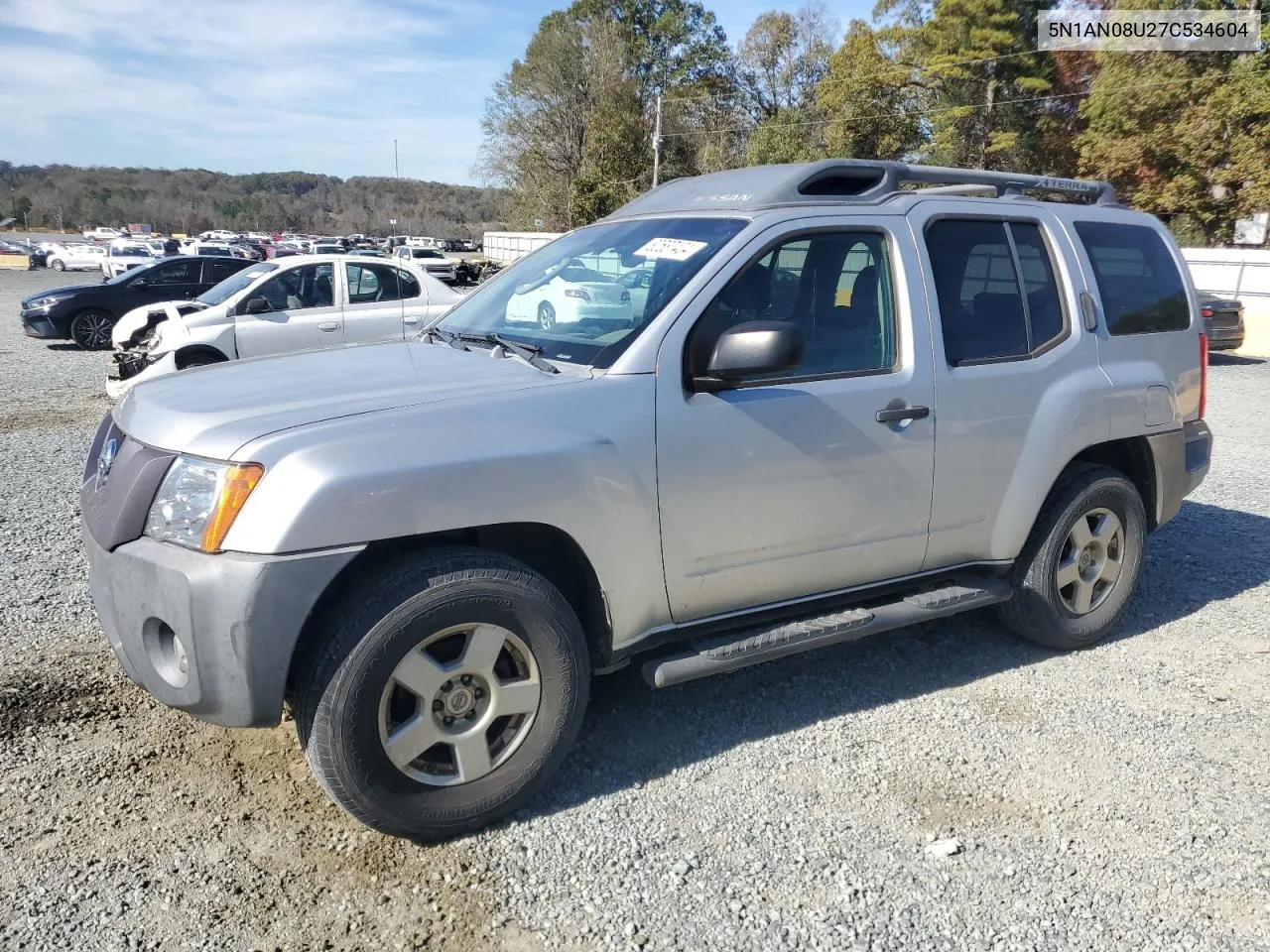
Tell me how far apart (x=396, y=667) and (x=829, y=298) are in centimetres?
206

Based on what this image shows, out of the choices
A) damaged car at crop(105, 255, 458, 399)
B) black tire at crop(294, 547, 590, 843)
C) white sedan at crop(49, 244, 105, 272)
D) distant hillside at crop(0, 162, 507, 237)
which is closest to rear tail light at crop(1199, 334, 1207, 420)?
black tire at crop(294, 547, 590, 843)

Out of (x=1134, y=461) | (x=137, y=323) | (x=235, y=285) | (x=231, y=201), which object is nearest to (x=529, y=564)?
(x=1134, y=461)

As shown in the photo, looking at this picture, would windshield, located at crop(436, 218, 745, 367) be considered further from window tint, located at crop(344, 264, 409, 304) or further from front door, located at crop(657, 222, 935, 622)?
window tint, located at crop(344, 264, 409, 304)

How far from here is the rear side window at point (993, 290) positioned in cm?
376

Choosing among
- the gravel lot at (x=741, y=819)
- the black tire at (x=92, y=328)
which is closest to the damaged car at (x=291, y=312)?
the black tire at (x=92, y=328)

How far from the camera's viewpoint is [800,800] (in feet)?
10.4

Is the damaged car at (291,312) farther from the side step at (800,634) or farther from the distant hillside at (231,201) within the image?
the distant hillside at (231,201)

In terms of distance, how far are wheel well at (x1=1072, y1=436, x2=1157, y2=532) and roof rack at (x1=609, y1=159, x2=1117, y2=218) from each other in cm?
126

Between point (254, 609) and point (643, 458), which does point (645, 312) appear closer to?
point (643, 458)

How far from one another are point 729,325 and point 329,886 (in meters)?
2.14

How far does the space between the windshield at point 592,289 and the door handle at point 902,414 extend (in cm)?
85

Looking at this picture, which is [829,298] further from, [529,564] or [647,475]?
[529,564]

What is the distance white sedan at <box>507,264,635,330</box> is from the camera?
11.0 feet

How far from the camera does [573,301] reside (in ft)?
11.6
